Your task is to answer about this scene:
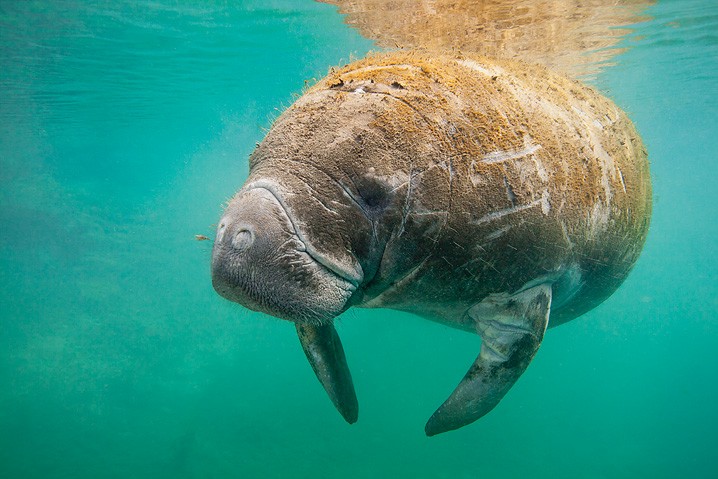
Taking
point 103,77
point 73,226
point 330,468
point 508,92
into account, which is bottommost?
point 73,226

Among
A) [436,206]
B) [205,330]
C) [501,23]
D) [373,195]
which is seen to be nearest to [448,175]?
[436,206]

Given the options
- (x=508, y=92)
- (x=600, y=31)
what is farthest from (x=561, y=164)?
(x=600, y=31)

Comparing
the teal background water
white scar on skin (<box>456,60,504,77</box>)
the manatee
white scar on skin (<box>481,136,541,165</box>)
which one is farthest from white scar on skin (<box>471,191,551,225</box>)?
the teal background water

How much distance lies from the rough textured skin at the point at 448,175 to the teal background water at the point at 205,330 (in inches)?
188

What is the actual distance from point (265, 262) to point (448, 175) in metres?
0.88

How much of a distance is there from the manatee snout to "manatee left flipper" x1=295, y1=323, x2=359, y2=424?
138cm

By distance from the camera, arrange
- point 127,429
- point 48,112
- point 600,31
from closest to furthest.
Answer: point 600,31 → point 127,429 → point 48,112

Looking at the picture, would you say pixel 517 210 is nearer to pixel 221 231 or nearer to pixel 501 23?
pixel 221 231

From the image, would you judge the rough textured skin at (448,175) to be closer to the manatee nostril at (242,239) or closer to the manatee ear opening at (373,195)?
the manatee ear opening at (373,195)

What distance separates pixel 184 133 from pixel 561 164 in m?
31.3

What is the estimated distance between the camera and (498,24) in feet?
27.8

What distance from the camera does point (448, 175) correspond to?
6.53ft

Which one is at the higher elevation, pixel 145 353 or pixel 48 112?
pixel 48 112

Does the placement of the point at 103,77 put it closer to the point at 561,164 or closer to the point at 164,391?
the point at 164,391
